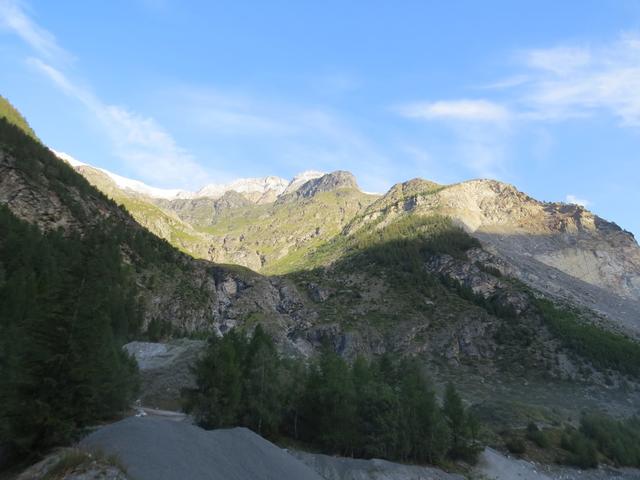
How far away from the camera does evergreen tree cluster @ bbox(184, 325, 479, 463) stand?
55469 mm

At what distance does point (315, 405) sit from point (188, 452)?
31.7 metres

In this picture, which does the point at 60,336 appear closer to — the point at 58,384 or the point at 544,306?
the point at 58,384

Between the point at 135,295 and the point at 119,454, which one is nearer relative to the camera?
the point at 119,454

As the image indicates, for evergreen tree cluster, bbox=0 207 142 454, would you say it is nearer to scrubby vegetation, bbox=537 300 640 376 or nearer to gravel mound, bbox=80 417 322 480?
gravel mound, bbox=80 417 322 480

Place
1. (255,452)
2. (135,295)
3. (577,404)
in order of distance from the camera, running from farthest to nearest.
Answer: (577,404)
(135,295)
(255,452)

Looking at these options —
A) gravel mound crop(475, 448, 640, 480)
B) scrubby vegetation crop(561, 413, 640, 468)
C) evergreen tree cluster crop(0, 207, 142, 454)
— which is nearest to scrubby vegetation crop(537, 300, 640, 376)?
scrubby vegetation crop(561, 413, 640, 468)

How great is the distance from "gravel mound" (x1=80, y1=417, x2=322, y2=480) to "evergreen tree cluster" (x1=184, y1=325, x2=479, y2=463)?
45.1ft

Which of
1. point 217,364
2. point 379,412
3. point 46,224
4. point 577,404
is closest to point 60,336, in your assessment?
point 217,364

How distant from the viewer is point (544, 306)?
653 feet

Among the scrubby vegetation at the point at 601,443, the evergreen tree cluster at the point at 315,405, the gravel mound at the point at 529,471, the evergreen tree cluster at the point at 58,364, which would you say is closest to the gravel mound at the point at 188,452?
the evergreen tree cluster at the point at 58,364

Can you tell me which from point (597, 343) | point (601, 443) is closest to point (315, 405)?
point (601, 443)

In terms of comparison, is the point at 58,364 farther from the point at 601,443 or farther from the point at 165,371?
the point at 601,443

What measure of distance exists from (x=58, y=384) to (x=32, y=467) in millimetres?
5281

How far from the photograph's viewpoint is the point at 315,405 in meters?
62.1
